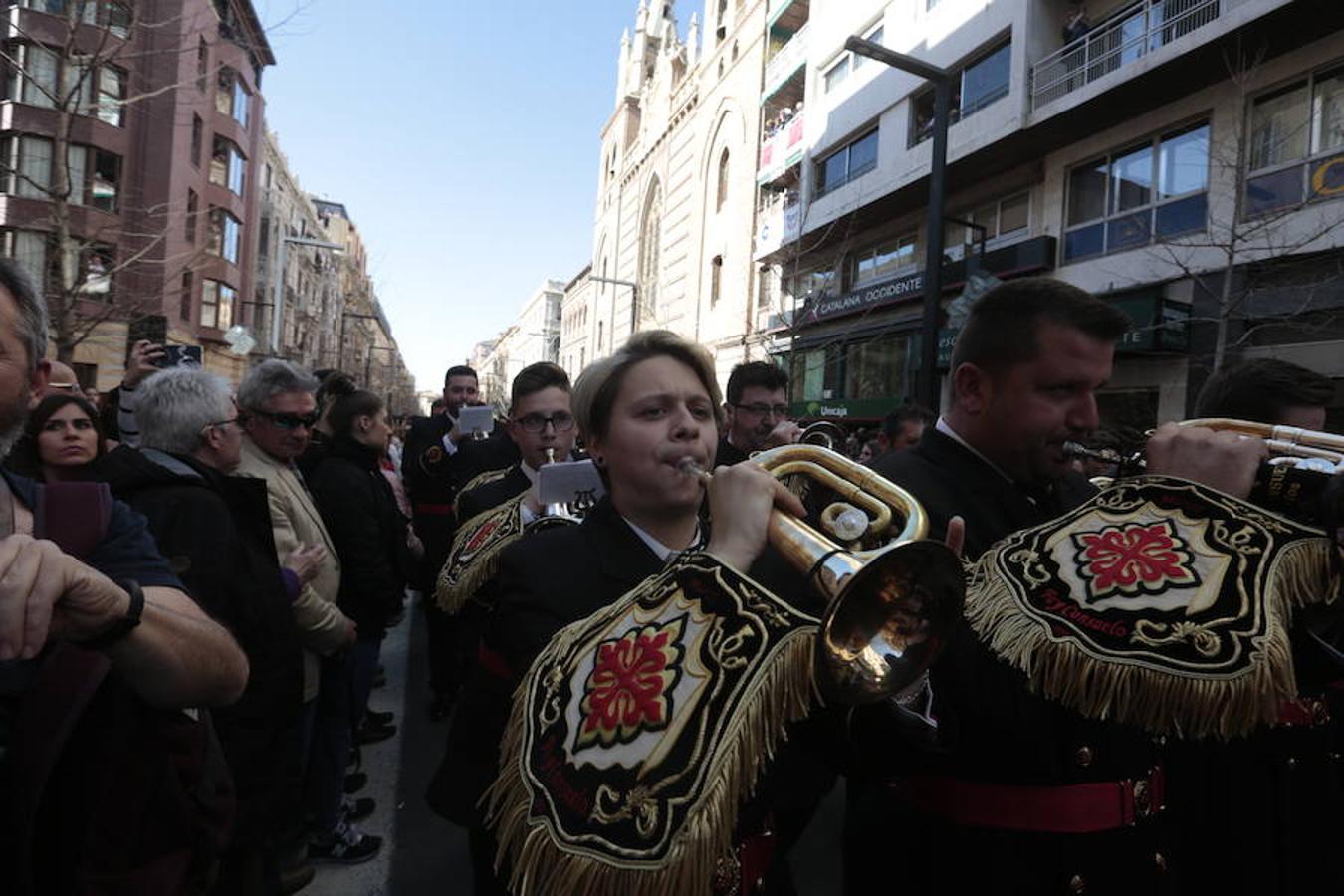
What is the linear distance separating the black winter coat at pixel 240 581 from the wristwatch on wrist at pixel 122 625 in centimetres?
107

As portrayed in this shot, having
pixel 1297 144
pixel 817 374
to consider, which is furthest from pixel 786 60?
pixel 1297 144

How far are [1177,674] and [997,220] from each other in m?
18.2

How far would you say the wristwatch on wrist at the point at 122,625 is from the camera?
4.06 feet

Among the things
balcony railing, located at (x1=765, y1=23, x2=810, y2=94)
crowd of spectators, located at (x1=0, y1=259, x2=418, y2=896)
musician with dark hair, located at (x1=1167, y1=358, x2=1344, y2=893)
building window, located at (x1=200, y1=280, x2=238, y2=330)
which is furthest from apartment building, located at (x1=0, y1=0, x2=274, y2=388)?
balcony railing, located at (x1=765, y1=23, x2=810, y2=94)

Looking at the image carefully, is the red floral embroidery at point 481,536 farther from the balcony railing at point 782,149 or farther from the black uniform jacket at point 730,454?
the balcony railing at point 782,149

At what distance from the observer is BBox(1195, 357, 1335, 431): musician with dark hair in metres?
2.22

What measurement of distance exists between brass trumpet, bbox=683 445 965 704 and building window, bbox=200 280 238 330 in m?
36.2

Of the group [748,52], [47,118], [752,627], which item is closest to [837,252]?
[748,52]

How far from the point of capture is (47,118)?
2373cm

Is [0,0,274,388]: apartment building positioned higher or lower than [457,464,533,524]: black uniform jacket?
higher

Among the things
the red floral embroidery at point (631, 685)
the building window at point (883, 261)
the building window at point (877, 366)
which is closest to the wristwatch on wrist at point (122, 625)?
the red floral embroidery at point (631, 685)

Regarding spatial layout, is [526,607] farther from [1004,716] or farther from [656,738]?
[1004,716]

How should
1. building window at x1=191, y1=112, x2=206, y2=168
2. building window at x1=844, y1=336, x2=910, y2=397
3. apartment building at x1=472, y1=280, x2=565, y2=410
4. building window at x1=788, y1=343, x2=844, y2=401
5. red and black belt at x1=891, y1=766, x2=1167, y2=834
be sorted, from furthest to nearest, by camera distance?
apartment building at x1=472, y1=280, x2=565, y2=410
building window at x1=191, y1=112, x2=206, y2=168
building window at x1=788, y1=343, x2=844, y2=401
building window at x1=844, y1=336, x2=910, y2=397
red and black belt at x1=891, y1=766, x2=1167, y2=834

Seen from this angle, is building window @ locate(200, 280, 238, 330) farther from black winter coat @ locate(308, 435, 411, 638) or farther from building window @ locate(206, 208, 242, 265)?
black winter coat @ locate(308, 435, 411, 638)
